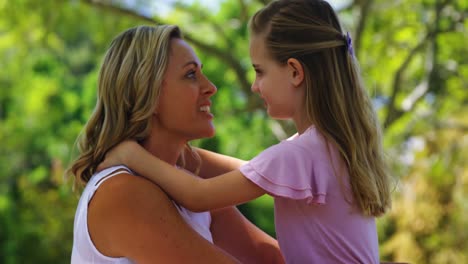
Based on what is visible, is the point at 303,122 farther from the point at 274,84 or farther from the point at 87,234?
the point at 87,234

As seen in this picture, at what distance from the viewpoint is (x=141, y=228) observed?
194cm

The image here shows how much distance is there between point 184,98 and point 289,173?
18.5 inches

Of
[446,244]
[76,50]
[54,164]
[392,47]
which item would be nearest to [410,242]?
[446,244]

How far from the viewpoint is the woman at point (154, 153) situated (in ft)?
6.40

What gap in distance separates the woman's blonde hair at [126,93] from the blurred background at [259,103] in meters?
5.21

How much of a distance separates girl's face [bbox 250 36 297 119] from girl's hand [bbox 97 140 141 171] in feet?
1.35

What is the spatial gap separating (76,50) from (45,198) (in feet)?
48.7

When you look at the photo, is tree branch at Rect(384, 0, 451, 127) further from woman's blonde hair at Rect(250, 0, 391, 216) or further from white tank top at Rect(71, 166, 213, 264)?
white tank top at Rect(71, 166, 213, 264)

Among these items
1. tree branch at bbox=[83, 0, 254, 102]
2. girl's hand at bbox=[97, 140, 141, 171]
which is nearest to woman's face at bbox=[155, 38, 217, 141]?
girl's hand at bbox=[97, 140, 141, 171]

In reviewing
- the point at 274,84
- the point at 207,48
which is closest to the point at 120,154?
the point at 274,84

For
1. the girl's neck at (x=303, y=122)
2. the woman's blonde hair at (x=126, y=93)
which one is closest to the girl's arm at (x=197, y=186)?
the woman's blonde hair at (x=126, y=93)

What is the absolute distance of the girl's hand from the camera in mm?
2119

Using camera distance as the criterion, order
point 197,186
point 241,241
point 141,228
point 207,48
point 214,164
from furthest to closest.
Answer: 1. point 207,48
2. point 214,164
3. point 241,241
4. point 197,186
5. point 141,228

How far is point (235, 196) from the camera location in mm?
2031
